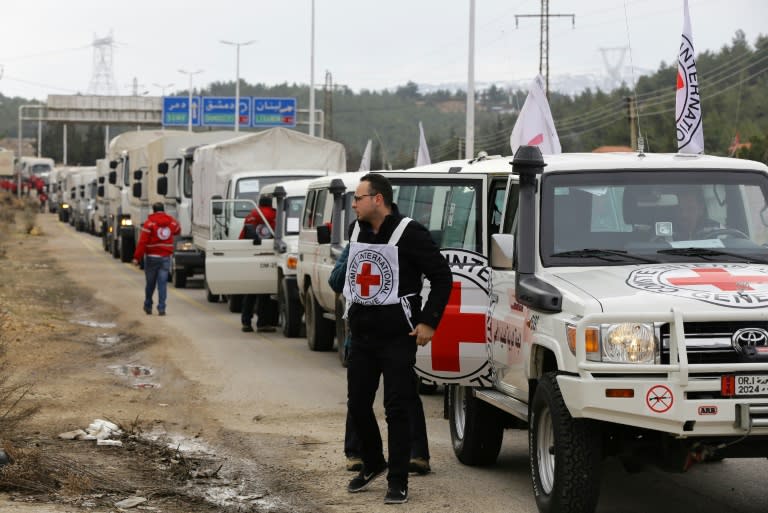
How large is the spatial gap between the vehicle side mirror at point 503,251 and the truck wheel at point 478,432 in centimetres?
150

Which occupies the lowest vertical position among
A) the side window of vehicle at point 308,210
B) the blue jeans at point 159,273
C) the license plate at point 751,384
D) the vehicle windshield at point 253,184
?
the blue jeans at point 159,273

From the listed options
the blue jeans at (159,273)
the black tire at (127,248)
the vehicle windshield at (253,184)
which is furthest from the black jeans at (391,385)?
the black tire at (127,248)

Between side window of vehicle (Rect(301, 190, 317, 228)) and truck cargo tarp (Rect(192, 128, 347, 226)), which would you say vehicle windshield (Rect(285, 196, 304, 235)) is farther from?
truck cargo tarp (Rect(192, 128, 347, 226))

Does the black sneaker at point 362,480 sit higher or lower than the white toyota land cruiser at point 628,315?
lower

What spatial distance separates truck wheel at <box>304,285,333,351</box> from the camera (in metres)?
17.8

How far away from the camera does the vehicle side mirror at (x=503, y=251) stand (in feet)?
27.2

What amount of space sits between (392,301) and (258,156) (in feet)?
61.3

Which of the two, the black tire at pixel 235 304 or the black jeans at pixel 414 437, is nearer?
the black jeans at pixel 414 437

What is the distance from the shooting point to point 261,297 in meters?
21.6

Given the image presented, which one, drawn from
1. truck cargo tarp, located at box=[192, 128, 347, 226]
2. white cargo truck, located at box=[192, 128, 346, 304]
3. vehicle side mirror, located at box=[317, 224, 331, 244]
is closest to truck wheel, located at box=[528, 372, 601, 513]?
vehicle side mirror, located at box=[317, 224, 331, 244]

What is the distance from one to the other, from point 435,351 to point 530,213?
4.61 ft

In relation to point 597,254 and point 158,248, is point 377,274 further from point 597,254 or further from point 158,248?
point 158,248

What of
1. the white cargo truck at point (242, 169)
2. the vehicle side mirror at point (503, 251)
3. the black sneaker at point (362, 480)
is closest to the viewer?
the vehicle side mirror at point (503, 251)

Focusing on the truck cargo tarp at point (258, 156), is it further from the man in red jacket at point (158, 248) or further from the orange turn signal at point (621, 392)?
the orange turn signal at point (621, 392)
